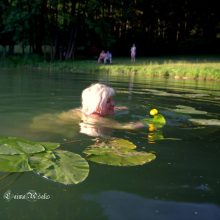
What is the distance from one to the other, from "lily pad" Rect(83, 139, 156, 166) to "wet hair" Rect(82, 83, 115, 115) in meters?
1.25

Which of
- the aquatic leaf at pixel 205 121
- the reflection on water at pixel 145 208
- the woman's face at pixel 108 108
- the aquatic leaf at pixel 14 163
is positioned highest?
the woman's face at pixel 108 108

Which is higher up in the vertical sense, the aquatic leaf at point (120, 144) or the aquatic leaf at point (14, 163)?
the aquatic leaf at point (14, 163)

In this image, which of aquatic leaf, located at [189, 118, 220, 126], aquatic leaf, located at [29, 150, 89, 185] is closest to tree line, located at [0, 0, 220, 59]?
aquatic leaf, located at [189, 118, 220, 126]

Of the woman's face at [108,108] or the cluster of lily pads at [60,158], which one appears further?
the woman's face at [108,108]

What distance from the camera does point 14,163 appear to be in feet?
14.4

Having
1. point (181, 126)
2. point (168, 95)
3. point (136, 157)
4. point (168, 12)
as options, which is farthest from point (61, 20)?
point (136, 157)

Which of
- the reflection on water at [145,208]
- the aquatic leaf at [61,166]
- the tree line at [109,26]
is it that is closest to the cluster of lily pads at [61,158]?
the aquatic leaf at [61,166]

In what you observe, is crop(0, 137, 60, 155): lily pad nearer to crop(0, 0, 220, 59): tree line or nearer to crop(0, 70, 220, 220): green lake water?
crop(0, 70, 220, 220): green lake water

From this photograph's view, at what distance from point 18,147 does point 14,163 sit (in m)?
0.51

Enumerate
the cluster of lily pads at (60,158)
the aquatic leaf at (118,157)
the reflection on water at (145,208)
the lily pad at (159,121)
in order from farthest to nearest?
the lily pad at (159,121)
the aquatic leaf at (118,157)
the cluster of lily pads at (60,158)
the reflection on water at (145,208)

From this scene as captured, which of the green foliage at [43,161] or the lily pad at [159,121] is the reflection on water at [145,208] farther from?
the lily pad at [159,121]

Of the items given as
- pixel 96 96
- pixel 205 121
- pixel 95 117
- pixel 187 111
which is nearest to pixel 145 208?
pixel 96 96

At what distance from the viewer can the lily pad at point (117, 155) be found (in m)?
4.77

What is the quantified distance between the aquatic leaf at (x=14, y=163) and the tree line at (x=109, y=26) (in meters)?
30.9
